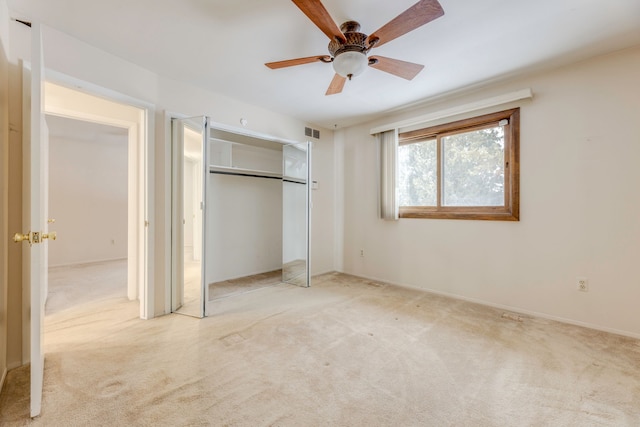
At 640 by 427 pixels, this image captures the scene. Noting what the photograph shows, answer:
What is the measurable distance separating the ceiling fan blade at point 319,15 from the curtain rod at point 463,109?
1.97 meters

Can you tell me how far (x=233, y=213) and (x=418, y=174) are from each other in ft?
9.25

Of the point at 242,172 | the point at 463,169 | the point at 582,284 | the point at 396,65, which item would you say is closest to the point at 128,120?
the point at 242,172

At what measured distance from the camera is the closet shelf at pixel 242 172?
3893 millimetres

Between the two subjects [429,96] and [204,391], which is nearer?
[204,391]

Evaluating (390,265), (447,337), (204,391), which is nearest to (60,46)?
(204,391)

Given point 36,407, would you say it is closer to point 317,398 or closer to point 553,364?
point 317,398

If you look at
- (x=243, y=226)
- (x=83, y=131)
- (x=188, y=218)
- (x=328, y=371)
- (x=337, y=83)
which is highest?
(x=83, y=131)

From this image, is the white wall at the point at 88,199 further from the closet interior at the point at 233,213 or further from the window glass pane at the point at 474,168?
the window glass pane at the point at 474,168

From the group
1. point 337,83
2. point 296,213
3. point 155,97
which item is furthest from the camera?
point 296,213

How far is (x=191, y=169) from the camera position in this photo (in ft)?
9.70

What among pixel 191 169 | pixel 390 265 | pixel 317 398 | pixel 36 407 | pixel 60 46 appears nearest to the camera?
pixel 36 407

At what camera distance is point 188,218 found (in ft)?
9.98

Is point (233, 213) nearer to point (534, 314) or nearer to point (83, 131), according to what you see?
point (83, 131)

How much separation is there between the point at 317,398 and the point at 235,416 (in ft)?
1.49
